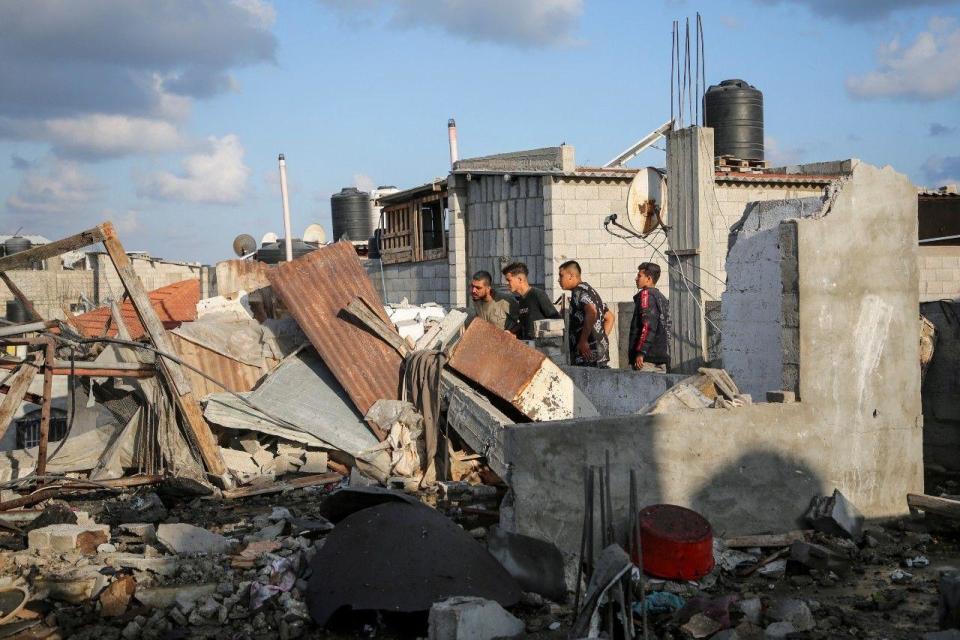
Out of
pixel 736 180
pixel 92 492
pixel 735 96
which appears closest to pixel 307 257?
pixel 92 492

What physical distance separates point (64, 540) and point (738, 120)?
15429 mm

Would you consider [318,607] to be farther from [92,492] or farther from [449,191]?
[449,191]

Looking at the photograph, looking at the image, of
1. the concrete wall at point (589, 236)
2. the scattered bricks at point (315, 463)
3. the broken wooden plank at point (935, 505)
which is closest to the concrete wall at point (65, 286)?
the concrete wall at point (589, 236)

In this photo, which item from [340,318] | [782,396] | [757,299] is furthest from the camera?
[340,318]

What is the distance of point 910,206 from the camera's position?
700 centimetres

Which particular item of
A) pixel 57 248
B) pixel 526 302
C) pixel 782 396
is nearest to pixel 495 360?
pixel 526 302

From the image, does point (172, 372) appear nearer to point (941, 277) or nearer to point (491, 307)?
point (491, 307)

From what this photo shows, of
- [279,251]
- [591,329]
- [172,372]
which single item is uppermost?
[279,251]

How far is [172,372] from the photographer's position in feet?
30.9

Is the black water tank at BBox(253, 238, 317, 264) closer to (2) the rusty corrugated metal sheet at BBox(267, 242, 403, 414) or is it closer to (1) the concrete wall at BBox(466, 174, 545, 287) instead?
(1) the concrete wall at BBox(466, 174, 545, 287)

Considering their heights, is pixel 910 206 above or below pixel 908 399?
above

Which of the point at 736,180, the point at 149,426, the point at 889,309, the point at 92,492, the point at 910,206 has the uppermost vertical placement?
the point at 736,180

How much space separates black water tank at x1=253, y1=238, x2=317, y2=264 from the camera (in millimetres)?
22188

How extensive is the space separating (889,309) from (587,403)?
10.8ft
